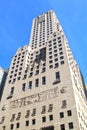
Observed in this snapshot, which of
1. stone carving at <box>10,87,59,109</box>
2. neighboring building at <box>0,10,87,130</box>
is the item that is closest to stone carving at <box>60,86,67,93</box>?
neighboring building at <box>0,10,87,130</box>

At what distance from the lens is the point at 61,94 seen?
172 feet

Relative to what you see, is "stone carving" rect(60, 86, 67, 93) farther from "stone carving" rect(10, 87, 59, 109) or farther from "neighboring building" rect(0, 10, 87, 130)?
"stone carving" rect(10, 87, 59, 109)

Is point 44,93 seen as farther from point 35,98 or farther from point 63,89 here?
point 63,89

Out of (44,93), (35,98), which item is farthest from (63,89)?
(35,98)

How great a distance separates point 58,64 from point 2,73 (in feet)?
107

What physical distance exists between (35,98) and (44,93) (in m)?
3.03

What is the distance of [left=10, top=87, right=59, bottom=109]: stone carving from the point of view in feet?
176

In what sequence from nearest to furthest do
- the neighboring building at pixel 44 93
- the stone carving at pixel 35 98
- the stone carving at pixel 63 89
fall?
1. the neighboring building at pixel 44 93
2. the stone carving at pixel 63 89
3. the stone carving at pixel 35 98

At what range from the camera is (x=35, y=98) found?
55.6 meters

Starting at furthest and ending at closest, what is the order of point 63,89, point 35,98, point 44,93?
point 35,98 → point 44,93 → point 63,89

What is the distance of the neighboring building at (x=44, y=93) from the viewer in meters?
47.6

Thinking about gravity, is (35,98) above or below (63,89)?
below

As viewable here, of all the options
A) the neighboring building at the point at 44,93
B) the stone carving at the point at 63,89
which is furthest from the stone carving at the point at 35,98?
the stone carving at the point at 63,89

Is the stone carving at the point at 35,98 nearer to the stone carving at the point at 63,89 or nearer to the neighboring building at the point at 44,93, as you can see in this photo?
the neighboring building at the point at 44,93
